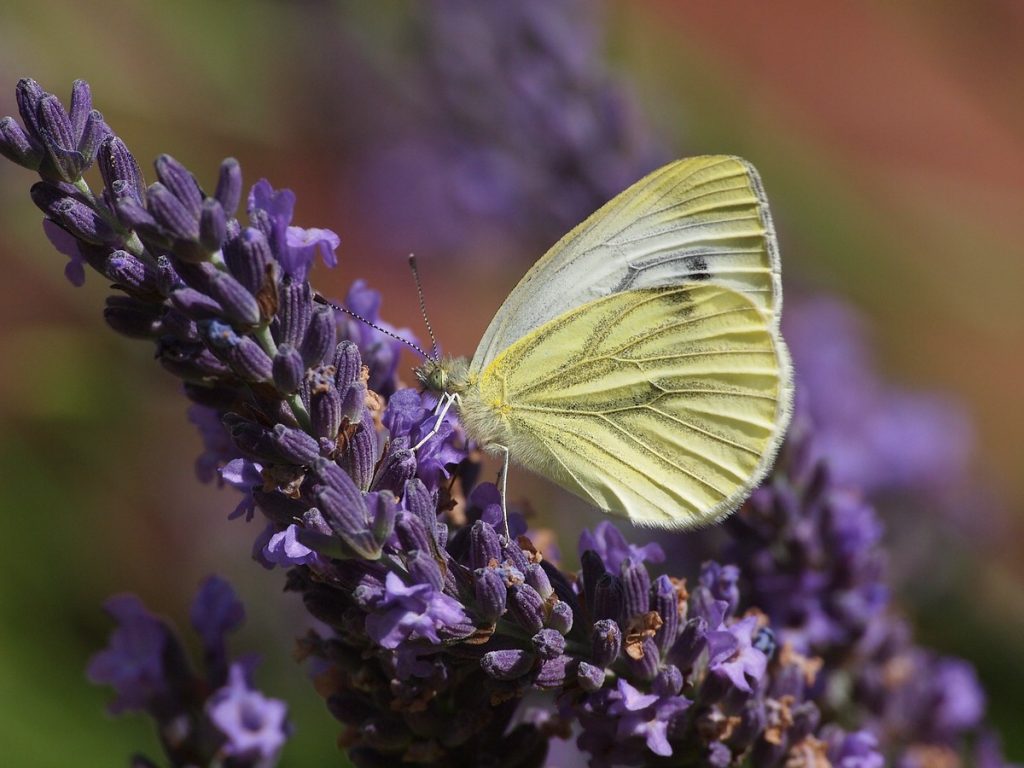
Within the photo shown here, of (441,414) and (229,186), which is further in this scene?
(441,414)

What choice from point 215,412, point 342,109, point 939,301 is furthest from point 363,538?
point 342,109

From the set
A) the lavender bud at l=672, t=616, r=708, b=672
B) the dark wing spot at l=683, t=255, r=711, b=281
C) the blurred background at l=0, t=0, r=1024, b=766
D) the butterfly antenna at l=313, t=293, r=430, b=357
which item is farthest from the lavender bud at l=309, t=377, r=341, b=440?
the blurred background at l=0, t=0, r=1024, b=766

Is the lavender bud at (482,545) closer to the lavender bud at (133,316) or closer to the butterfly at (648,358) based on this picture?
the butterfly at (648,358)

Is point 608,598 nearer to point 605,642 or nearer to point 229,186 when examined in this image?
point 605,642

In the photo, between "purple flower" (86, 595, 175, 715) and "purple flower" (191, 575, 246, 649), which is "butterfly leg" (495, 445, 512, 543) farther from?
"purple flower" (86, 595, 175, 715)

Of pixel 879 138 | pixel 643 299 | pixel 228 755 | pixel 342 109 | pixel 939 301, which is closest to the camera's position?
pixel 228 755

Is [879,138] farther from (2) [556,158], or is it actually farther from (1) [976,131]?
(2) [556,158]

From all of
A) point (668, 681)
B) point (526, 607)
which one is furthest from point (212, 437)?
point (668, 681)
